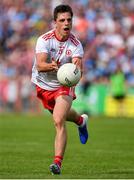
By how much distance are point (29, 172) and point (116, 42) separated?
60.3 ft

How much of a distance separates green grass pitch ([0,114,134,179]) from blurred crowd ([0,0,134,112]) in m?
3.20

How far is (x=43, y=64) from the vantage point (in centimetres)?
903

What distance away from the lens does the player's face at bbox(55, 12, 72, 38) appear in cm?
913

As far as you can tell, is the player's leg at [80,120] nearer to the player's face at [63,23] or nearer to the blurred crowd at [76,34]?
the player's face at [63,23]

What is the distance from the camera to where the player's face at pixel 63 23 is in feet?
30.0

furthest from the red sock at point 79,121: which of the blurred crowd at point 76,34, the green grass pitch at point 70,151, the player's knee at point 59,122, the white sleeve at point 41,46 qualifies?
the blurred crowd at point 76,34

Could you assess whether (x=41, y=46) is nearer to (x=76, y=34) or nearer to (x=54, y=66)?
(x=54, y=66)

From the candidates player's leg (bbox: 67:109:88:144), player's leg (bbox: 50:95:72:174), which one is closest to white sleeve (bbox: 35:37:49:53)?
player's leg (bbox: 50:95:72:174)

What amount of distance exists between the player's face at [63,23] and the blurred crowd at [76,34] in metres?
16.1

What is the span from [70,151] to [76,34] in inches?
531

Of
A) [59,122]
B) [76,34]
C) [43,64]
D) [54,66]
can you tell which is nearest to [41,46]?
[43,64]

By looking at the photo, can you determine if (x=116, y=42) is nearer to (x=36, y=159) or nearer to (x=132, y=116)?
(x=132, y=116)

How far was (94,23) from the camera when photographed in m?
26.9

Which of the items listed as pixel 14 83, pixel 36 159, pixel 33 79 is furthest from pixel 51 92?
pixel 14 83
